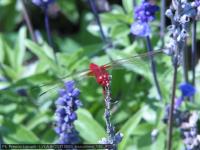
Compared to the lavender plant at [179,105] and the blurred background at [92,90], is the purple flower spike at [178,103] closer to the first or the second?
the lavender plant at [179,105]

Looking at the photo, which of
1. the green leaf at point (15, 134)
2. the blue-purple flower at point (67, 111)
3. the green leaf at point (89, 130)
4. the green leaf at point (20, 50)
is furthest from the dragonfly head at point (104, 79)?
the green leaf at point (20, 50)

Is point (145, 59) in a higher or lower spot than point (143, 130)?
higher

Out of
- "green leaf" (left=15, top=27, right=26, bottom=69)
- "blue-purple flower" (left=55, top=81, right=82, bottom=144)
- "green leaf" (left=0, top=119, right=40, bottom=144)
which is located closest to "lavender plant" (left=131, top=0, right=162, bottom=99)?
"blue-purple flower" (left=55, top=81, right=82, bottom=144)

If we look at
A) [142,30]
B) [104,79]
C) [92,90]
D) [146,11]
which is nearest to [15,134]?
[92,90]

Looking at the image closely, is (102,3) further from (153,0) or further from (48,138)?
(48,138)

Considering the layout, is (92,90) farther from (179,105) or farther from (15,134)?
(179,105)

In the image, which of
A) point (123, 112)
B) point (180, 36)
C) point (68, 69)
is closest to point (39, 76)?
point (68, 69)

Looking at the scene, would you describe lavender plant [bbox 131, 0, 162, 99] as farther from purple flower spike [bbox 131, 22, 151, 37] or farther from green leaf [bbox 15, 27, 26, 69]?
green leaf [bbox 15, 27, 26, 69]
